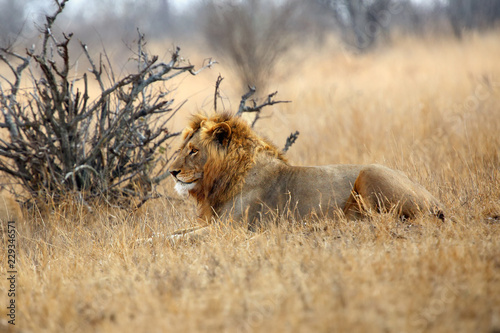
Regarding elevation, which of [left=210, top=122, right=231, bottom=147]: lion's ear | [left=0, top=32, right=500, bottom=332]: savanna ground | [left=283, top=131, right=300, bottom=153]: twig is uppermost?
[left=210, top=122, right=231, bottom=147]: lion's ear

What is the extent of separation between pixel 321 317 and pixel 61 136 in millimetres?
3992

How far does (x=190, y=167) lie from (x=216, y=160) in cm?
26

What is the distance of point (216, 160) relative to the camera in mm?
4520

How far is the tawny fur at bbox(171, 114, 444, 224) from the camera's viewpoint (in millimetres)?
4316

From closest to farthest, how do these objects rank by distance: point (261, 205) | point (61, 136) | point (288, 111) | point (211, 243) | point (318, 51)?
1. point (211, 243)
2. point (261, 205)
3. point (61, 136)
4. point (288, 111)
5. point (318, 51)

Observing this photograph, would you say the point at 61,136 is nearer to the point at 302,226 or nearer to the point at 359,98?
the point at 302,226

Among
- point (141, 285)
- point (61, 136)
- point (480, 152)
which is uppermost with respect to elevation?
point (61, 136)

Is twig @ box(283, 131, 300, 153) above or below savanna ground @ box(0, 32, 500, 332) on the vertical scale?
above

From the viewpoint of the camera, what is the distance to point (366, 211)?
4.15 metres

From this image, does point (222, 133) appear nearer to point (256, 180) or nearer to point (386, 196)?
point (256, 180)

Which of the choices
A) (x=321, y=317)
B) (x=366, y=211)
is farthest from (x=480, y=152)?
(x=321, y=317)

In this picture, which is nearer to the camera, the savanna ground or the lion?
the savanna ground

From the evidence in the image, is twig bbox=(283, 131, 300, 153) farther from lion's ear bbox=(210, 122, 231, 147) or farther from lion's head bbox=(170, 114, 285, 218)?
lion's ear bbox=(210, 122, 231, 147)

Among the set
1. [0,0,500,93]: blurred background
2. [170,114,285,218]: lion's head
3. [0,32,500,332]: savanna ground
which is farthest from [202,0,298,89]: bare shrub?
[170,114,285,218]: lion's head
